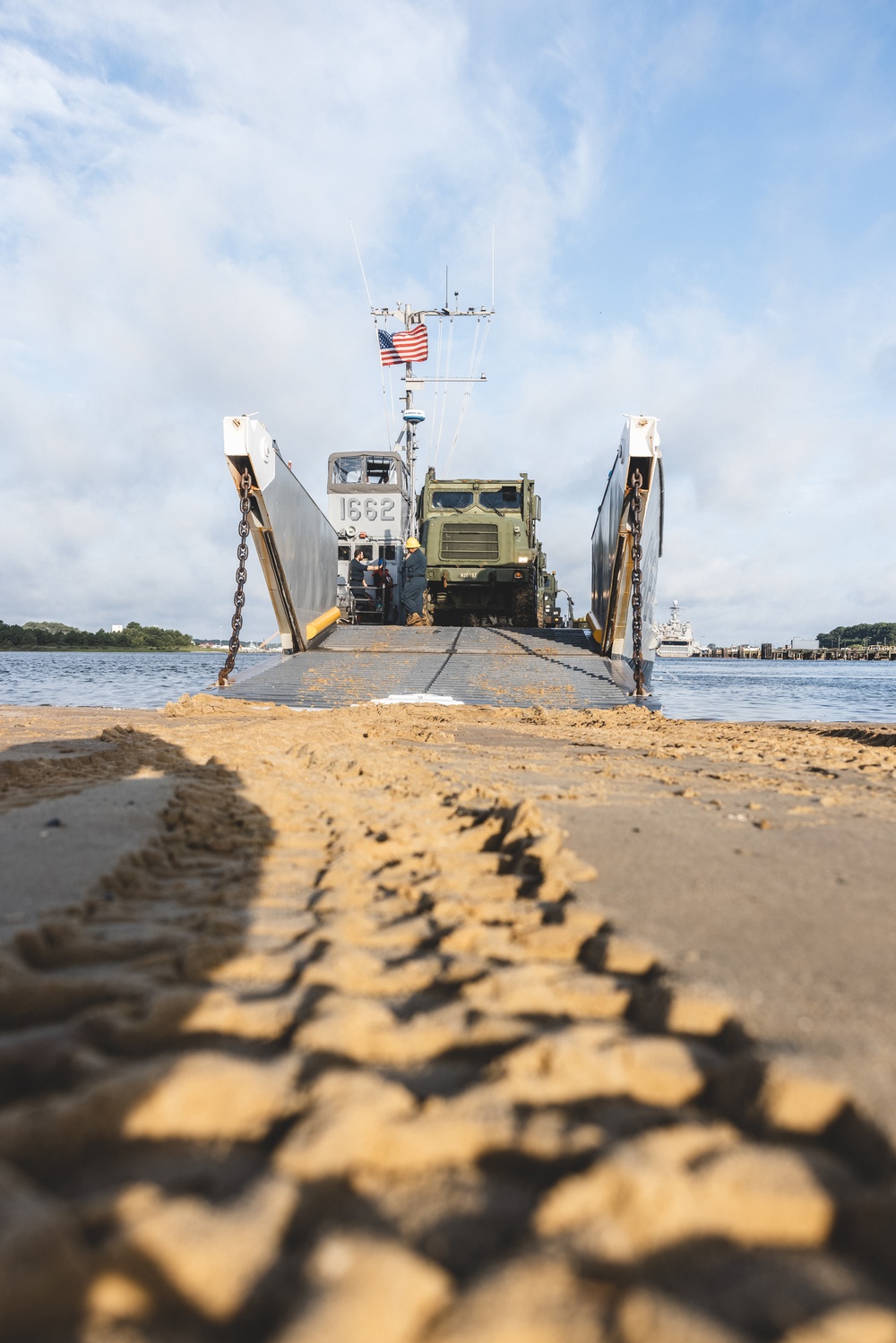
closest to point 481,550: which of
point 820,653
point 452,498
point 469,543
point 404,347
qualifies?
point 469,543

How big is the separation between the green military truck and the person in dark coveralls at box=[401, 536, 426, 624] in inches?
20.7

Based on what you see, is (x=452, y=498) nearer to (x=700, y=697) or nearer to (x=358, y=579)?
(x=358, y=579)

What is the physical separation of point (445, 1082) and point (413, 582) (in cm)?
1265

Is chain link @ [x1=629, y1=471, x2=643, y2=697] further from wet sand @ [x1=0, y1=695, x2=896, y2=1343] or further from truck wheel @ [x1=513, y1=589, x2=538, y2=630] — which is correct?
wet sand @ [x1=0, y1=695, x2=896, y2=1343]

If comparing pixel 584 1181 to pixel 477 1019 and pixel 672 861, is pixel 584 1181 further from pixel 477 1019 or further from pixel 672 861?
pixel 672 861

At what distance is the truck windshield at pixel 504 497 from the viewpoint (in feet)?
50.0

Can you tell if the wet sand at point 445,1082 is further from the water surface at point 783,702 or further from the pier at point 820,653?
the pier at point 820,653

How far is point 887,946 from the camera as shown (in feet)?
5.60

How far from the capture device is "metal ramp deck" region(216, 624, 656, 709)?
8648 mm

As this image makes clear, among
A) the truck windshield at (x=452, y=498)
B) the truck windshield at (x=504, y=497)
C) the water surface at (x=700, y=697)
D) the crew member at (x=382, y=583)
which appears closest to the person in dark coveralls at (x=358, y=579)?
the crew member at (x=382, y=583)

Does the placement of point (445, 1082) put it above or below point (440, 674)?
below

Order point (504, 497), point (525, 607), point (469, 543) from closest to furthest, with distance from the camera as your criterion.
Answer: point (469, 543) < point (525, 607) < point (504, 497)

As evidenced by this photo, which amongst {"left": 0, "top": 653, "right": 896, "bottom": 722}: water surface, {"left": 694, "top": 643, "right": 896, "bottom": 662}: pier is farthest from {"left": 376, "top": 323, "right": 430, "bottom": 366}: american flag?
{"left": 694, "top": 643, "right": 896, "bottom": 662}: pier

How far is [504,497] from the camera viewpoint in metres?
15.3
